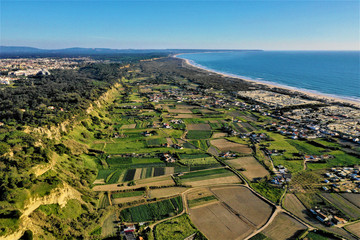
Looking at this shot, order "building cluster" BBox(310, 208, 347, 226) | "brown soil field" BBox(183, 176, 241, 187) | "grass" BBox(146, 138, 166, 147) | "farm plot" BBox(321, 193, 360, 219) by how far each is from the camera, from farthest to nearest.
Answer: "grass" BBox(146, 138, 166, 147) → "brown soil field" BBox(183, 176, 241, 187) → "farm plot" BBox(321, 193, 360, 219) → "building cluster" BBox(310, 208, 347, 226)

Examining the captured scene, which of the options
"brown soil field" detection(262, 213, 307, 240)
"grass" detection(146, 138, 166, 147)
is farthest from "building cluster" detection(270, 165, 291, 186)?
"grass" detection(146, 138, 166, 147)

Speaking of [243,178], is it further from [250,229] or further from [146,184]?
[146,184]

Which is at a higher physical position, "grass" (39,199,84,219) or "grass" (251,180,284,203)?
"grass" (39,199,84,219)

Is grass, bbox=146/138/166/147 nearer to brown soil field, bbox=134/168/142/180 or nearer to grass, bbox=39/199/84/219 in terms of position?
brown soil field, bbox=134/168/142/180

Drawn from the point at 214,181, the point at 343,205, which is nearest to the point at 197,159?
the point at 214,181

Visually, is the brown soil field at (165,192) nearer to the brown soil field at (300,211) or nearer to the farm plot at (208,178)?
the farm plot at (208,178)

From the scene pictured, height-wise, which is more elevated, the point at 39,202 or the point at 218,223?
the point at 39,202

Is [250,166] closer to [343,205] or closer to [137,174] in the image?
[343,205]
